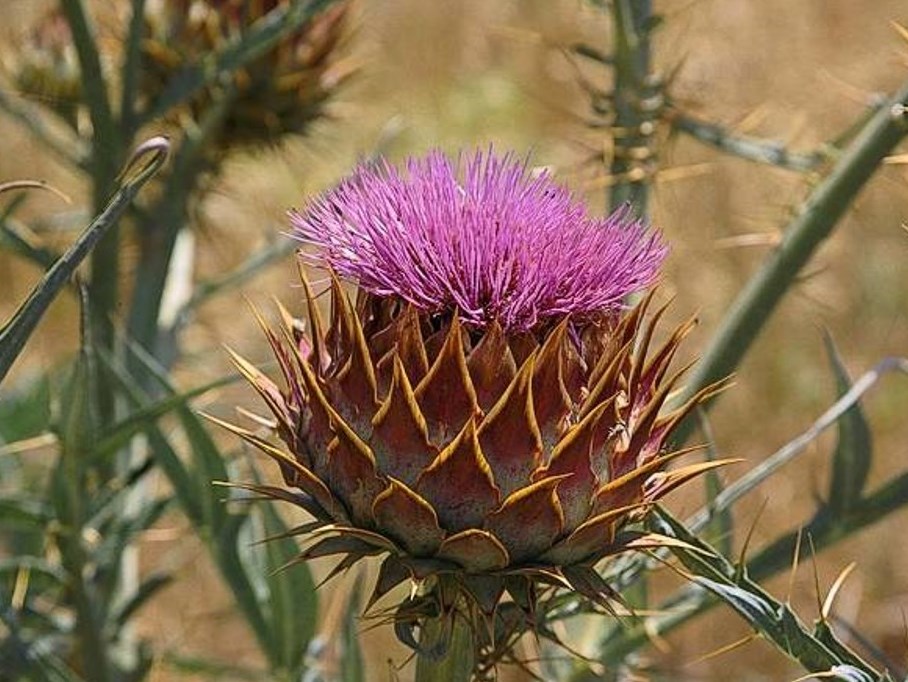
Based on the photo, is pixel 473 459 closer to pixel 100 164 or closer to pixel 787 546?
pixel 787 546

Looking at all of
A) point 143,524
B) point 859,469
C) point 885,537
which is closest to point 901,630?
point 885,537

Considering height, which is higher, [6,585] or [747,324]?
[747,324]

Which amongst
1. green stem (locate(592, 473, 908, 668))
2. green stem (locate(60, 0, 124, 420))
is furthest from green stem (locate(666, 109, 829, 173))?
green stem (locate(60, 0, 124, 420))

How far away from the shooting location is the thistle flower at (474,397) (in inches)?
37.6

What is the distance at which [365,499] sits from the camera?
97cm

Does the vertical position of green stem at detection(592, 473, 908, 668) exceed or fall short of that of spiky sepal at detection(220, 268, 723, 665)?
it falls short

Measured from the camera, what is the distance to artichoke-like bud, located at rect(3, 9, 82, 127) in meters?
1.86

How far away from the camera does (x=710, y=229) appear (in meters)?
3.60

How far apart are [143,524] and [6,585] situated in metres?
0.21

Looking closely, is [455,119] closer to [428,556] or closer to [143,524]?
[143,524]

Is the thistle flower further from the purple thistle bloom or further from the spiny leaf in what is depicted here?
the spiny leaf

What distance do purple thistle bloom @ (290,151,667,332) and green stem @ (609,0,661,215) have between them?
50 centimetres

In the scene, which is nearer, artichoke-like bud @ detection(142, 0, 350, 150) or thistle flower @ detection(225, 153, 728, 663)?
thistle flower @ detection(225, 153, 728, 663)

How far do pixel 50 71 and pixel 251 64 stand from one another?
0.24m
